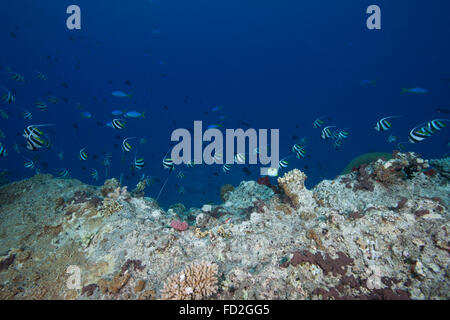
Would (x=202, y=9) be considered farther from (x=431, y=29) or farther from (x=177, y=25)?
(x=431, y=29)

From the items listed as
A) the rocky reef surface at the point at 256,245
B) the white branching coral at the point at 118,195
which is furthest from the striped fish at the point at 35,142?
the white branching coral at the point at 118,195

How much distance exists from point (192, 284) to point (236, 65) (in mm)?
112735

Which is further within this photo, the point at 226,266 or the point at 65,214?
the point at 65,214

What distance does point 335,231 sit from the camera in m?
4.62

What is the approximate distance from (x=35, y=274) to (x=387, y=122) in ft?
33.3

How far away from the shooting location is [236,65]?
105750mm

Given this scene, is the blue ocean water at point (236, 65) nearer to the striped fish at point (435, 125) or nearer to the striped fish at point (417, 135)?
the striped fish at point (417, 135)

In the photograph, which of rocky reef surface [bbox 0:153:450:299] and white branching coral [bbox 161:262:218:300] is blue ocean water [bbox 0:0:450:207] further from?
white branching coral [bbox 161:262:218:300]

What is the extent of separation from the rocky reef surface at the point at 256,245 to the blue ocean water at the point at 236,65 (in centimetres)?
5712

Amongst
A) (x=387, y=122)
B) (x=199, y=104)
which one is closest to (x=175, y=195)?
(x=387, y=122)

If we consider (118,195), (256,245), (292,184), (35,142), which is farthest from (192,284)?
(35,142)

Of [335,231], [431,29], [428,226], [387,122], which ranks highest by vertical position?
[431,29]

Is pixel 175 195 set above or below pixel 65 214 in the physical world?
below

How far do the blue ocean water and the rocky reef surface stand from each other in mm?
57125
